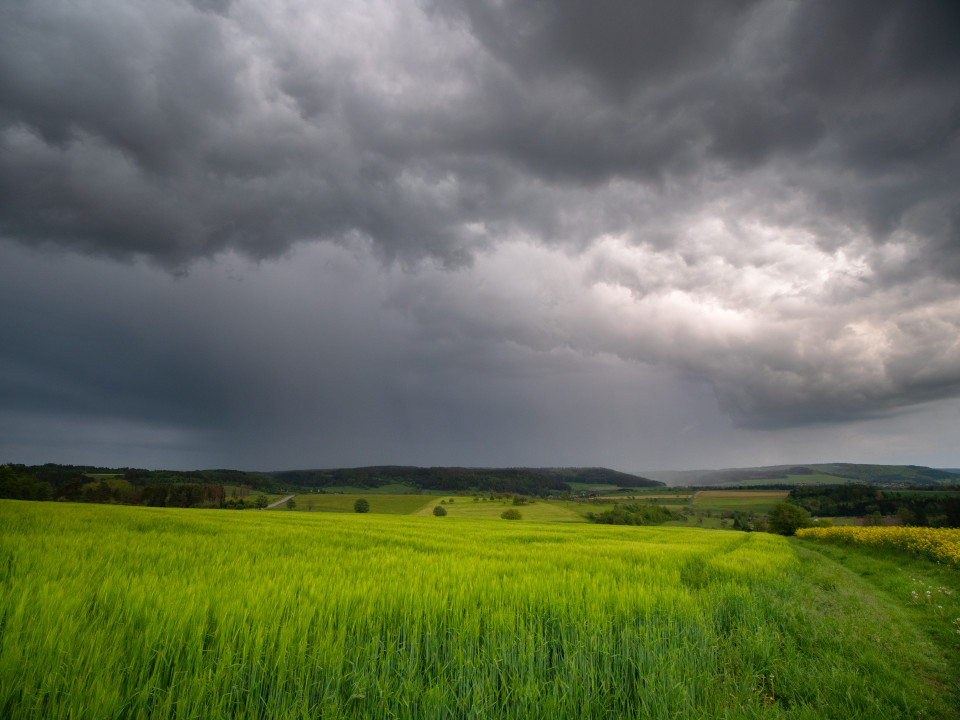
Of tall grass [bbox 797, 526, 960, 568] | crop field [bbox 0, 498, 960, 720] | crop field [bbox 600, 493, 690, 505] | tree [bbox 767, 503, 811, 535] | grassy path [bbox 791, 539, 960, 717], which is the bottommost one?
crop field [bbox 600, 493, 690, 505]

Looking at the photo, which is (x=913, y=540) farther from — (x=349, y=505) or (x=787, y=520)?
(x=349, y=505)

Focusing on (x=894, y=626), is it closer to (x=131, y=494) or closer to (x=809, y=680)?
(x=809, y=680)

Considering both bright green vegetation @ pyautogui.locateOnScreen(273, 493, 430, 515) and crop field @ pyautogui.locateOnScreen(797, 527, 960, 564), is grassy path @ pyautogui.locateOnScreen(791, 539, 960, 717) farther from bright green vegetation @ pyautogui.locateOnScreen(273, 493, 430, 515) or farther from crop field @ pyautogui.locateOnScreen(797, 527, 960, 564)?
bright green vegetation @ pyautogui.locateOnScreen(273, 493, 430, 515)

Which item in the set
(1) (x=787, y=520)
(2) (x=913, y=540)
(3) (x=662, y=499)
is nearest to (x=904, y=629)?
(2) (x=913, y=540)

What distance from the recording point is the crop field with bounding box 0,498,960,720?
2.79m

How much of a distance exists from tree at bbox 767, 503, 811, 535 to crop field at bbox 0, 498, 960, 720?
201 feet

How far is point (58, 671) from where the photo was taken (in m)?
2.52

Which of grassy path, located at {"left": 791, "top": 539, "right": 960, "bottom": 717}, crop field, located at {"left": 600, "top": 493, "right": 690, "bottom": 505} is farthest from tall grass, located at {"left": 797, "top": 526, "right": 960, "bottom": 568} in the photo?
crop field, located at {"left": 600, "top": 493, "right": 690, "bottom": 505}

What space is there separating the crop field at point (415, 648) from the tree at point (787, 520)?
2407 inches

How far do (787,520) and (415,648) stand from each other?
70250 mm

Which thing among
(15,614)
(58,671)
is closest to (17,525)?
(15,614)

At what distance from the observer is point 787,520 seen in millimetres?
55750

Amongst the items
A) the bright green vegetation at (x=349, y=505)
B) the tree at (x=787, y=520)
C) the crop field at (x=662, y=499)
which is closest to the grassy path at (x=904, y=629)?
the tree at (x=787, y=520)

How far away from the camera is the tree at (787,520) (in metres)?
54.9
